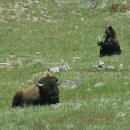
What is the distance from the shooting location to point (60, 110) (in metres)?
16.4

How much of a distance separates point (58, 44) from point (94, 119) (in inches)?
974

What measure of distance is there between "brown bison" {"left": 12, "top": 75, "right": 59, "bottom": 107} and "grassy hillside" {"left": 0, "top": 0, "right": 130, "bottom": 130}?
645 millimetres

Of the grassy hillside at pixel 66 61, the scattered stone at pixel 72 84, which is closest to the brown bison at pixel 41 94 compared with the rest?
the grassy hillside at pixel 66 61

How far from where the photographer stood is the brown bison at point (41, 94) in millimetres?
18766

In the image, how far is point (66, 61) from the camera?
31.6 meters

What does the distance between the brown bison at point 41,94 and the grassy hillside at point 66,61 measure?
2.12ft

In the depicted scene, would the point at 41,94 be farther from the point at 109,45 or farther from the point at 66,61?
the point at 109,45

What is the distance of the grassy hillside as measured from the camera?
15.3 m

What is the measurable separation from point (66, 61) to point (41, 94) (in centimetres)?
1249

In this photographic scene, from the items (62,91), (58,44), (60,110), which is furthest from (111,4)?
(60,110)

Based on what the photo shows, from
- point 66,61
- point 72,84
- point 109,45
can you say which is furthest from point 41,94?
point 109,45

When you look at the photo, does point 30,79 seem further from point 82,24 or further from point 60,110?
point 82,24

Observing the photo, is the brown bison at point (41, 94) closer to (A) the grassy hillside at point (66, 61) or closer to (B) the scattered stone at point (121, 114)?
(A) the grassy hillside at point (66, 61)

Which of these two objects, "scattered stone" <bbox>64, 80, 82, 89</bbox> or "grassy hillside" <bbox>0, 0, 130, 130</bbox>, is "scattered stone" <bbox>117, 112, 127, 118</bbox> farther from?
"scattered stone" <bbox>64, 80, 82, 89</bbox>
